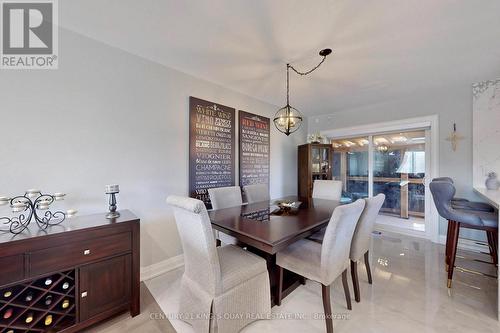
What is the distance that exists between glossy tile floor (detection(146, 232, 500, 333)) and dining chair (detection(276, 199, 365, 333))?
17 cm

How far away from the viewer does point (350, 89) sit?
121 inches

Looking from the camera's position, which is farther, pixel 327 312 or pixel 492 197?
pixel 492 197

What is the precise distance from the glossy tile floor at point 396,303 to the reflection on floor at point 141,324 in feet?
0.22

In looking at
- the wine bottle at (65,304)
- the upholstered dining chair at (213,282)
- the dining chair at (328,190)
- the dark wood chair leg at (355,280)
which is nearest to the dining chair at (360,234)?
the dark wood chair leg at (355,280)

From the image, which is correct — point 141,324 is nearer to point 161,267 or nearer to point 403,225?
point 161,267

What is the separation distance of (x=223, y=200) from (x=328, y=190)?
1688 mm

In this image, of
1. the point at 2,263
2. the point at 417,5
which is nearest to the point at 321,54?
the point at 417,5

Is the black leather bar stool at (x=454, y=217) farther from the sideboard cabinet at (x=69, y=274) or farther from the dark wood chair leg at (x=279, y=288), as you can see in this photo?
the sideboard cabinet at (x=69, y=274)

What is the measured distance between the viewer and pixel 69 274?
4.54 feet

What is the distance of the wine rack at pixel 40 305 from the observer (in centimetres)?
122

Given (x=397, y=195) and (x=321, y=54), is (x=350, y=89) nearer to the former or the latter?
(x=321, y=54)

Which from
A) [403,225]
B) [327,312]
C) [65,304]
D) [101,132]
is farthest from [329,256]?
[403,225]

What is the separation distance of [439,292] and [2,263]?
3.47m

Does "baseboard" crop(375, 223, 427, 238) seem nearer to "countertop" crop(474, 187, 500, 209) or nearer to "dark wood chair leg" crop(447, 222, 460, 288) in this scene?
"countertop" crop(474, 187, 500, 209)
